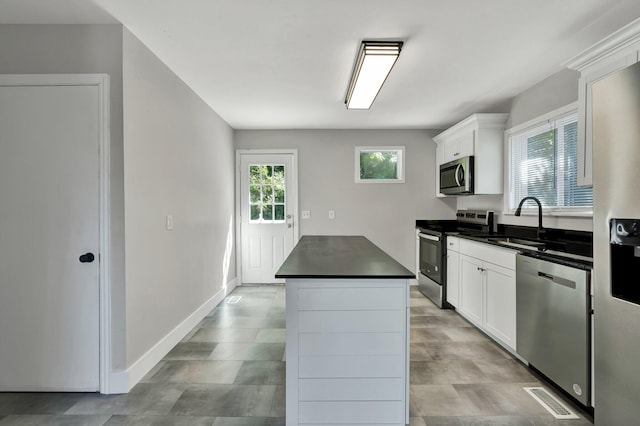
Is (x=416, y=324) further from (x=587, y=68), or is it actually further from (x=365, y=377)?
(x=587, y=68)

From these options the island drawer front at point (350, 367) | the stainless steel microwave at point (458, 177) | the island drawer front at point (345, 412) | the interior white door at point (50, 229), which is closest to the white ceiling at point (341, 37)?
the interior white door at point (50, 229)

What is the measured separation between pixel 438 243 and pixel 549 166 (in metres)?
1.40

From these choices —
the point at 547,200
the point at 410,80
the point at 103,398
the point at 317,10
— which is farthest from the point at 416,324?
the point at 317,10

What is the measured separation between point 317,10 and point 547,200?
2749 millimetres

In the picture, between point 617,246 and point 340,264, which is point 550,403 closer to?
point 617,246

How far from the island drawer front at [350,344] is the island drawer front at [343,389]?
0.14 m

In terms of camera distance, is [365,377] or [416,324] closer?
[365,377]

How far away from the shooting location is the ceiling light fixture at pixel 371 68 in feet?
7.22

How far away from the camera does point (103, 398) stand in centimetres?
199

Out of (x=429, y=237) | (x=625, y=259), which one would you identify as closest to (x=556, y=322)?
(x=625, y=259)

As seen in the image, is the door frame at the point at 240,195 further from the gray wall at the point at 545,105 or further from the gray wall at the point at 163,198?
the gray wall at the point at 545,105

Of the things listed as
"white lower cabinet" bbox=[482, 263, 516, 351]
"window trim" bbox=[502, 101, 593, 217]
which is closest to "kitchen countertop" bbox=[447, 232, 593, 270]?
"white lower cabinet" bbox=[482, 263, 516, 351]

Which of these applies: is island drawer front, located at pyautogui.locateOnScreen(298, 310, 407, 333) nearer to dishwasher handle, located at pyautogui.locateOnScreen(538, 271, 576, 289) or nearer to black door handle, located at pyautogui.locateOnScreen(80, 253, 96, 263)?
dishwasher handle, located at pyautogui.locateOnScreen(538, 271, 576, 289)

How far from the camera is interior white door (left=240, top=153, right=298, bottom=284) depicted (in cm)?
479
